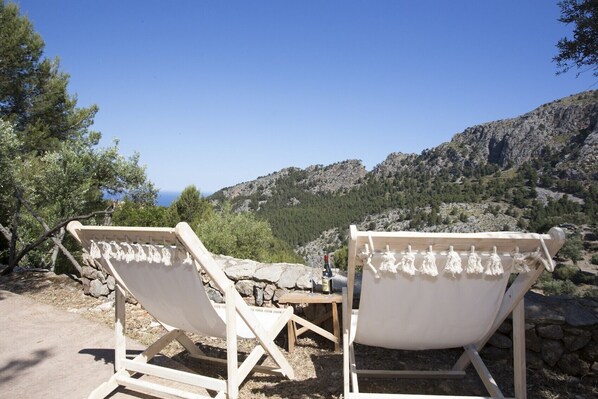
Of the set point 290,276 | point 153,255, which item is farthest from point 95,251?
point 290,276

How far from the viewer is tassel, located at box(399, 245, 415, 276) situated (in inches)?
69.6

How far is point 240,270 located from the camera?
4.47m

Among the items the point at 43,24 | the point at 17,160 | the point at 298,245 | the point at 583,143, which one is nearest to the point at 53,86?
the point at 43,24

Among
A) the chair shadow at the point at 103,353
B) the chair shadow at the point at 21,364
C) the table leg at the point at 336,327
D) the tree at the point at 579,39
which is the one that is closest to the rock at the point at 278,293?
the table leg at the point at 336,327

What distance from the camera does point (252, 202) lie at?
281 ft

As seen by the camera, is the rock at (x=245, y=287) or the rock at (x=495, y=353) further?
the rock at (x=245, y=287)

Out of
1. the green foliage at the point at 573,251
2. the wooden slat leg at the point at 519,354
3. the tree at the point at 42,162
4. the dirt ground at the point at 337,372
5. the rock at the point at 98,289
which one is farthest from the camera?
the green foliage at the point at 573,251

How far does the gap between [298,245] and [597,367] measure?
59406 millimetres

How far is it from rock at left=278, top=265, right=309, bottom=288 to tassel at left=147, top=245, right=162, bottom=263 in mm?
2185

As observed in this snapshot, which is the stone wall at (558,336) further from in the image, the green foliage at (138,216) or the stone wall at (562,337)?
the green foliage at (138,216)

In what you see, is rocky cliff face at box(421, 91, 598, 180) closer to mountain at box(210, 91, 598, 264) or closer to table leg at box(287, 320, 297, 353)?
mountain at box(210, 91, 598, 264)

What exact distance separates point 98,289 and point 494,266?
16.0 feet

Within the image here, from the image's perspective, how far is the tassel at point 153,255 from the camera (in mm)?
2135

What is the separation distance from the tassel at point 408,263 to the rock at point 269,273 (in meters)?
2.63
